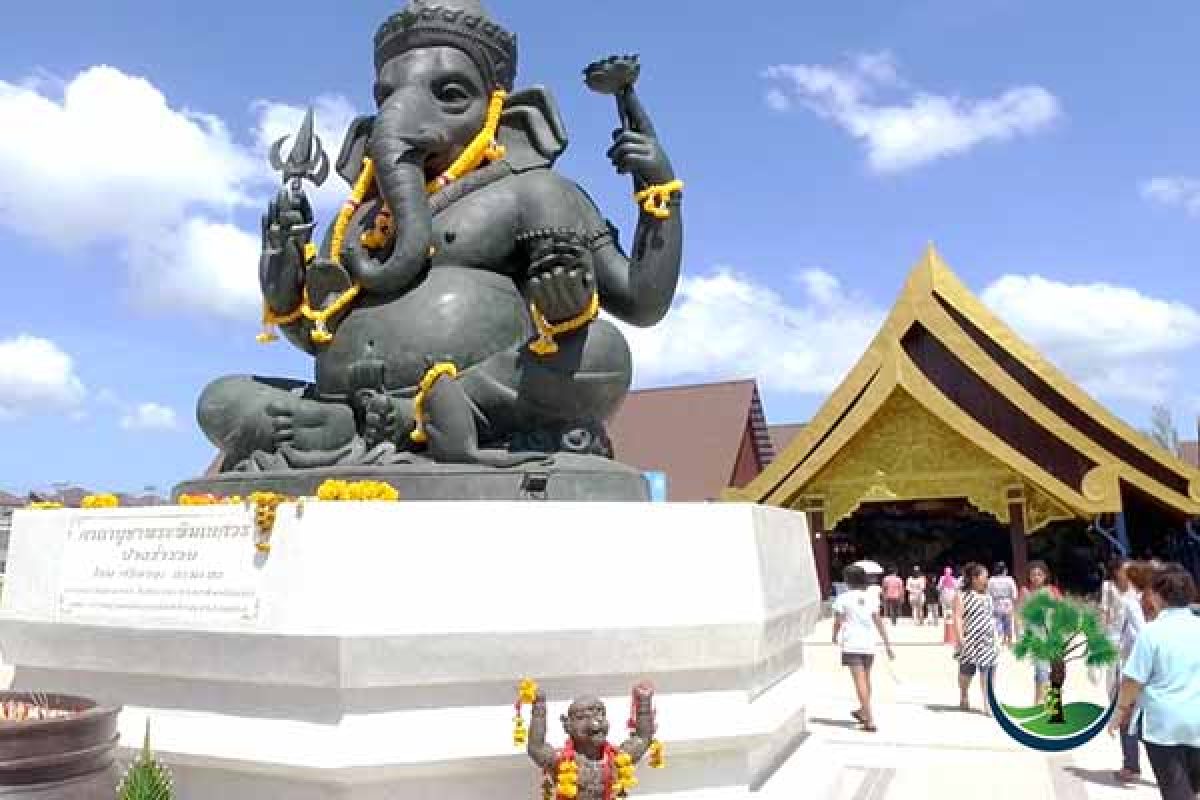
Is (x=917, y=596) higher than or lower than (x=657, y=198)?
lower

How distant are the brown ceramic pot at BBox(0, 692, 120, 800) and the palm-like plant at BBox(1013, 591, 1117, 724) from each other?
4.79m

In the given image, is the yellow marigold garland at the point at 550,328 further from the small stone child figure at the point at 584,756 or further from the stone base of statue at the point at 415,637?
the small stone child figure at the point at 584,756

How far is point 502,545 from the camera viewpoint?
4.11m

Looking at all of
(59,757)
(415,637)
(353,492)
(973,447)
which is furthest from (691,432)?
(59,757)

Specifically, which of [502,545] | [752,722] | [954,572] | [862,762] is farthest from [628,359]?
[954,572]

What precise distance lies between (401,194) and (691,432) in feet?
62.6

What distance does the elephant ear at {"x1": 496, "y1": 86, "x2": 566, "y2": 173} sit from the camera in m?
6.20

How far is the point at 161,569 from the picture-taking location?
4.50 meters

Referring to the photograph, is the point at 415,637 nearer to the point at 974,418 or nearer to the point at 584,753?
the point at 584,753

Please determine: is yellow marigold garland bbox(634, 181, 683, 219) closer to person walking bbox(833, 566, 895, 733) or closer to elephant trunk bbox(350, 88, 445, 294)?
elephant trunk bbox(350, 88, 445, 294)

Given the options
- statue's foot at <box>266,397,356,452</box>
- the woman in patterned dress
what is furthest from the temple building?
statue's foot at <box>266,397,356,452</box>

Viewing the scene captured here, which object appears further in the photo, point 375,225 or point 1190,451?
point 1190,451

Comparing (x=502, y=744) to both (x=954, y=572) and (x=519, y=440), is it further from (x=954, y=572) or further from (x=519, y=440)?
(x=954, y=572)

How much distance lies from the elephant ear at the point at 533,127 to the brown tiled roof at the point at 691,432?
53.0 feet
